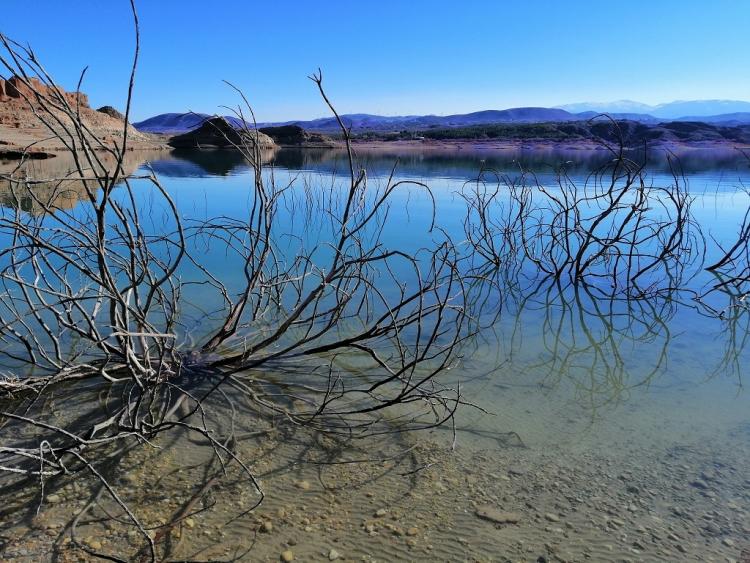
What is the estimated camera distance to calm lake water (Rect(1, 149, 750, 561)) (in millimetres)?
2479

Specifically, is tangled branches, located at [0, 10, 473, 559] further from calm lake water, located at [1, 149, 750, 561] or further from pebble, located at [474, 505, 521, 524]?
pebble, located at [474, 505, 521, 524]

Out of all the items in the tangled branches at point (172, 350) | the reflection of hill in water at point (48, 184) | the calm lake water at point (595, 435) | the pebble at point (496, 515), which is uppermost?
the reflection of hill in water at point (48, 184)

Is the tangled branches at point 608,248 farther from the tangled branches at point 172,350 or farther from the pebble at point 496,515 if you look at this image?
the pebble at point 496,515

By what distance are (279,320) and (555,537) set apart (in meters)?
3.26

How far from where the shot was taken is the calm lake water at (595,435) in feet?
8.13

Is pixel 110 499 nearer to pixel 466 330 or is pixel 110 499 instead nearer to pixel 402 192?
pixel 466 330

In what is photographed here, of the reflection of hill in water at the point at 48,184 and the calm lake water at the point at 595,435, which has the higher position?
the reflection of hill in water at the point at 48,184

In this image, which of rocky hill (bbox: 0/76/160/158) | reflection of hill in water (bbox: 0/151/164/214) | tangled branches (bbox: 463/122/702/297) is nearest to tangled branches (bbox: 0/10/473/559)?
tangled branches (bbox: 463/122/702/297)

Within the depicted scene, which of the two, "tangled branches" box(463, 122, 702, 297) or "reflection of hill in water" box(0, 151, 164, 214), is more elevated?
"reflection of hill in water" box(0, 151, 164, 214)

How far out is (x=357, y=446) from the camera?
3145mm

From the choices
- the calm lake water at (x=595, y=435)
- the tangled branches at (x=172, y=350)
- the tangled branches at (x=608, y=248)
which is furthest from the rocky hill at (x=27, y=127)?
the calm lake water at (x=595, y=435)

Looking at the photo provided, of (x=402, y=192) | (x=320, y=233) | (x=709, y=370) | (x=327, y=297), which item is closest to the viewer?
(x=709, y=370)

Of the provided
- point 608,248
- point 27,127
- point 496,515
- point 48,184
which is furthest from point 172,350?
point 27,127

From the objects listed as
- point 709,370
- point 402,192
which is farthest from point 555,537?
point 402,192
